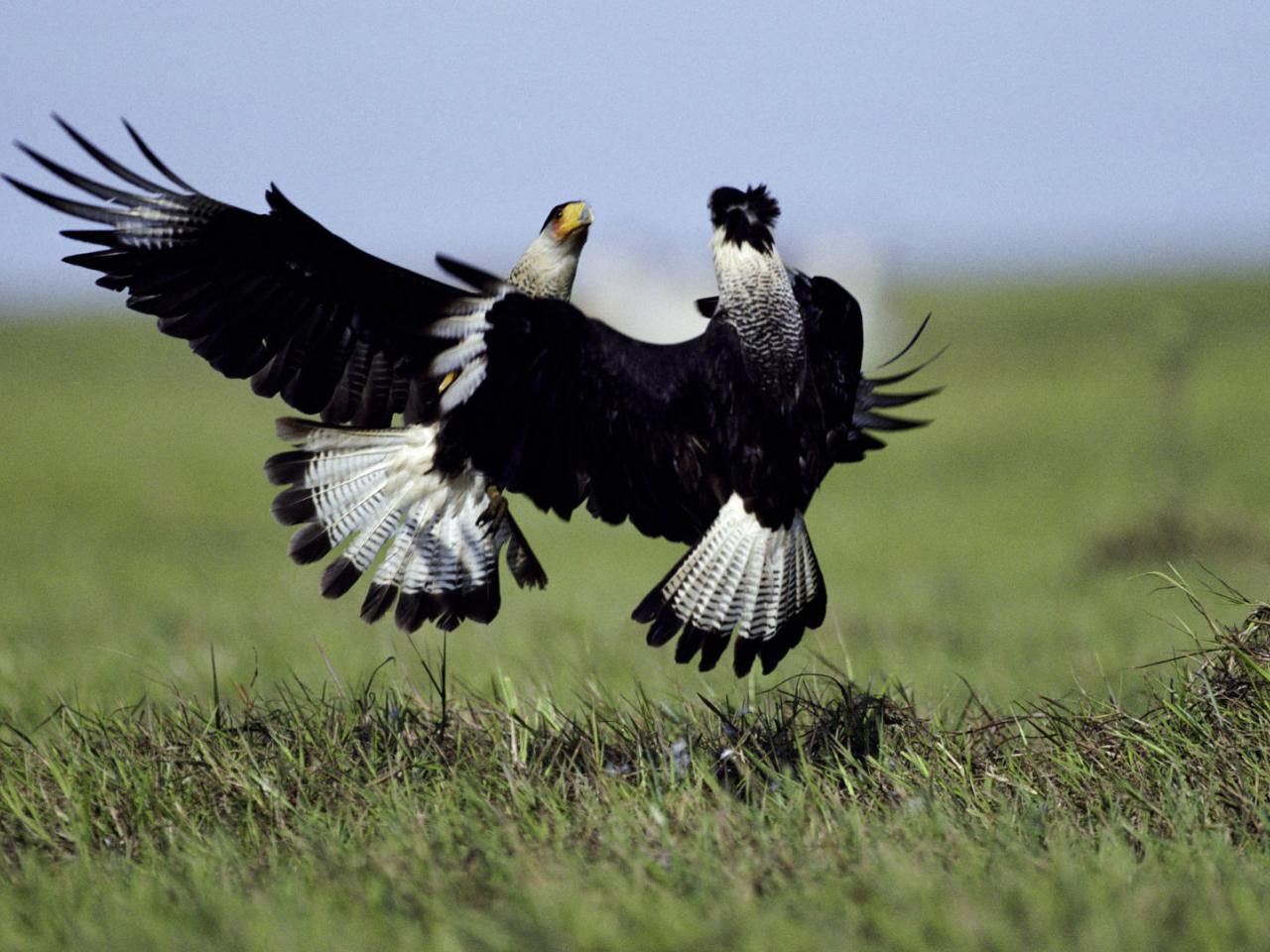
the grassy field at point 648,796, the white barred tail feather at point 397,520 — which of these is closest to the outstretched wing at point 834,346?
the grassy field at point 648,796

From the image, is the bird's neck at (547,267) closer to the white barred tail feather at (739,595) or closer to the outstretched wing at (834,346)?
the outstretched wing at (834,346)

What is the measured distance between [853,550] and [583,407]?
9.50 m

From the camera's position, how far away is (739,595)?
165 inches

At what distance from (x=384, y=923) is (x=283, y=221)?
2455 mm

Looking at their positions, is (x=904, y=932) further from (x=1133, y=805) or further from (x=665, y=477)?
(x=665, y=477)

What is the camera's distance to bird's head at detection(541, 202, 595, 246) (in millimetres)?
4750

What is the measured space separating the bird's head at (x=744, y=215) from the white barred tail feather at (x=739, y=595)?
0.74 meters

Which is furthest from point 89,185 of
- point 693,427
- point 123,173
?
point 693,427

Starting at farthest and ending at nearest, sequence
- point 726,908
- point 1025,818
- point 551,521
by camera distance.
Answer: point 551,521 < point 1025,818 < point 726,908

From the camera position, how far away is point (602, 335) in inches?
159

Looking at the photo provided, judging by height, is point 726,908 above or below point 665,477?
below

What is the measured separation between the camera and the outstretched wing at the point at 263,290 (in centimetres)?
447

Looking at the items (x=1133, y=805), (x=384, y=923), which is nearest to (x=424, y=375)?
(x=384, y=923)

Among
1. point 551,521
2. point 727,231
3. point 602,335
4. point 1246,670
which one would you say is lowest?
point 551,521
